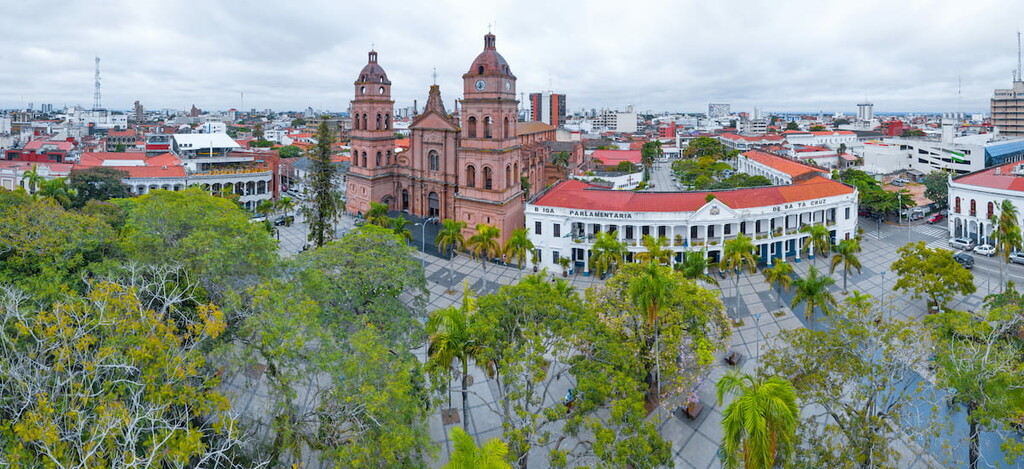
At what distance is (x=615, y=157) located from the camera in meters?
120

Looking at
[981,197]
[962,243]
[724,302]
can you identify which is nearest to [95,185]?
[724,302]

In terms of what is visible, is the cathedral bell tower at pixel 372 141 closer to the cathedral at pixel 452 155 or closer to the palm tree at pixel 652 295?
the cathedral at pixel 452 155

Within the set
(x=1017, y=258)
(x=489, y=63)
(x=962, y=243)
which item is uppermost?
(x=489, y=63)

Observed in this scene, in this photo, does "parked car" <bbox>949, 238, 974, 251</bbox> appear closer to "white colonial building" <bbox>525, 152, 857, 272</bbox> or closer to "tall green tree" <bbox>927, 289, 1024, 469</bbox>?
"white colonial building" <bbox>525, 152, 857, 272</bbox>

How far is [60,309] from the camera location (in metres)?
17.4

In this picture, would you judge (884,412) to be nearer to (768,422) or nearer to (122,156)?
(768,422)

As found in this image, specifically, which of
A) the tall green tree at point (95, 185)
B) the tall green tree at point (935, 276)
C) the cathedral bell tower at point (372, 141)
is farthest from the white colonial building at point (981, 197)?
the tall green tree at point (95, 185)

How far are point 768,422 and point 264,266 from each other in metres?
22.1

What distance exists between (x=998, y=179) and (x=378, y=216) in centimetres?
6271

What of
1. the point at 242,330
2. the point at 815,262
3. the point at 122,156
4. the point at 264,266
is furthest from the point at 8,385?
the point at 122,156

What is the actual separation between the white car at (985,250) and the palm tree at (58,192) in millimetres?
85190

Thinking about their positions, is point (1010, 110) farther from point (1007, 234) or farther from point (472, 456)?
point (472, 456)

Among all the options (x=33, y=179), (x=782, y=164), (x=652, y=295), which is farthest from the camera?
(x=782, y=164)

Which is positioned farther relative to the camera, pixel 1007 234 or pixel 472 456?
pixel 1007 234
